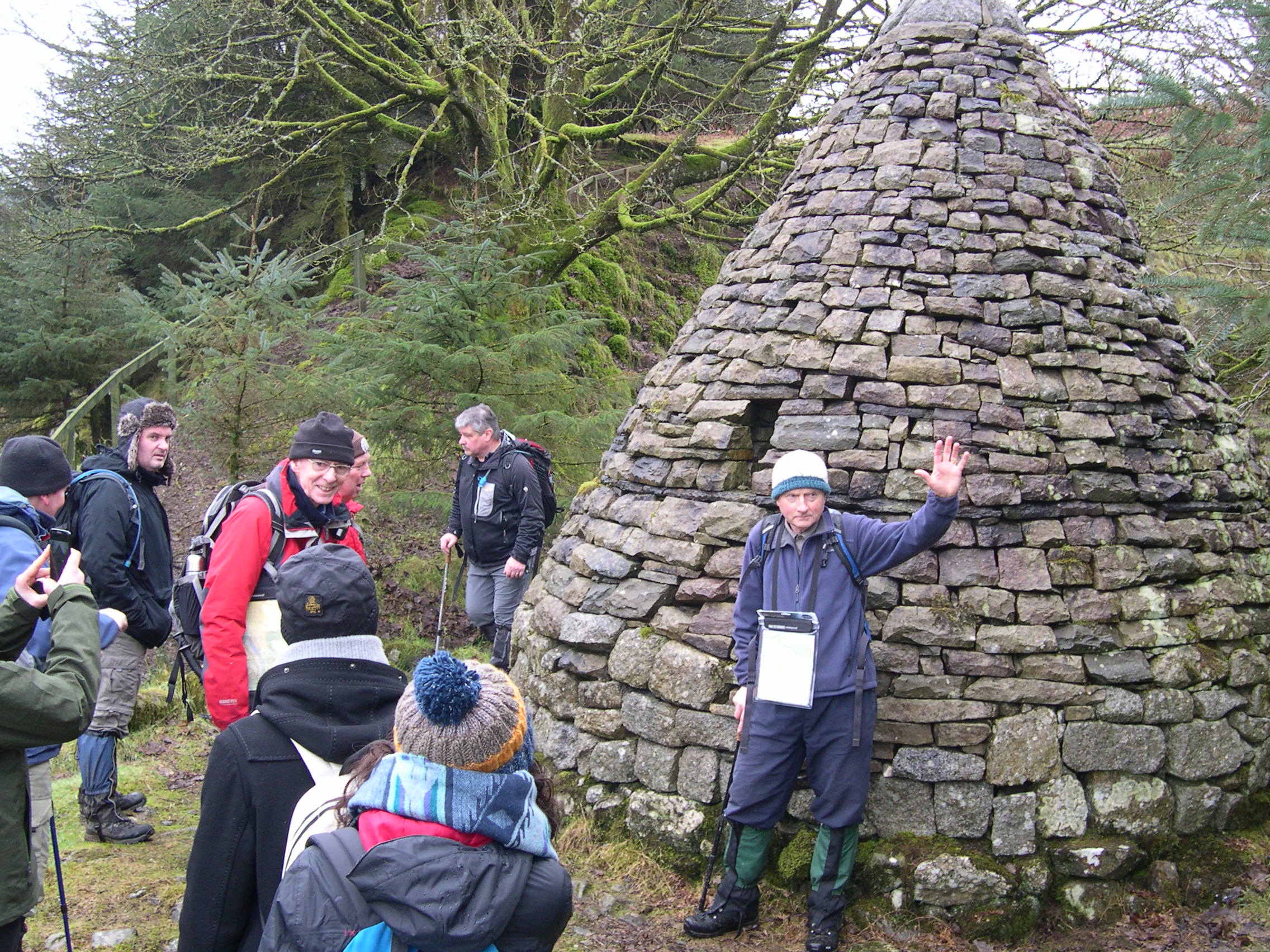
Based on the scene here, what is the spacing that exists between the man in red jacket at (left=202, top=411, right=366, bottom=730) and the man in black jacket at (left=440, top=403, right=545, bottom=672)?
78.4 inches

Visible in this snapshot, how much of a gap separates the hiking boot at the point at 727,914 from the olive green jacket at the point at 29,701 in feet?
7.90

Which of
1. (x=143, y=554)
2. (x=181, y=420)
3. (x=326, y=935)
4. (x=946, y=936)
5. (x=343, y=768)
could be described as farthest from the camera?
(x=181, y=420)

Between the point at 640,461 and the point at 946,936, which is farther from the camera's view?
the point at 640,461

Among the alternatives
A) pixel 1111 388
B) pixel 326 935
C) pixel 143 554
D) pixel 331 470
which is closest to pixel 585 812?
pixel 331 470

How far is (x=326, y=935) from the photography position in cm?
167

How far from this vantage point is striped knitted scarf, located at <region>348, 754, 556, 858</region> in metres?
1.74

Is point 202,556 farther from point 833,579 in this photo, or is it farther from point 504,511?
point 833,579

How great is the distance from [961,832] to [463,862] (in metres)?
2.83

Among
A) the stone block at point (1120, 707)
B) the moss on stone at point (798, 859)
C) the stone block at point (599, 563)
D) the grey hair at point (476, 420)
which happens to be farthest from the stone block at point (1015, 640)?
the grey hair at point (476, 420)

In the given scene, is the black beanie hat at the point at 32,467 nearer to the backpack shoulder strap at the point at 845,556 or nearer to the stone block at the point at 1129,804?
the backpack shoulder strap at the point at 845,556

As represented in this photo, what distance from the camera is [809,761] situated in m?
3.67

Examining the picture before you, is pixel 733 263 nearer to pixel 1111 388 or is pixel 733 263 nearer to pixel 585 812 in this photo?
pixel 1111 388

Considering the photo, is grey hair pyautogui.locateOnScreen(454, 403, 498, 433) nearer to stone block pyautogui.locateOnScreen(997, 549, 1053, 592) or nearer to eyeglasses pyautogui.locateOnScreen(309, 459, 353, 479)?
eyeglasses pyautogui.locateOnScreen(309, 459, 353, 479)

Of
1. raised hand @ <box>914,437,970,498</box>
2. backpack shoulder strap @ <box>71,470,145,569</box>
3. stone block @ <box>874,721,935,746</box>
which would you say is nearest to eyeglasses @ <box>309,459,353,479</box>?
backpack shoulder strap @ <box>71,470,145,569</box>
